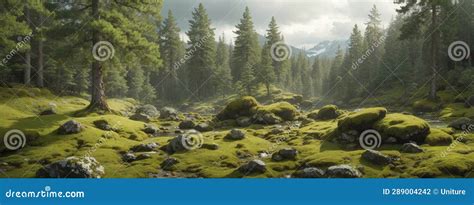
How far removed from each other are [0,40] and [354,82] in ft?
255

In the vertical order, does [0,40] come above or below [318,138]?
above

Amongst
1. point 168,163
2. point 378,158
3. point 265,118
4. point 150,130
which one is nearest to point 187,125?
point 150,130

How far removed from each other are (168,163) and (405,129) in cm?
1340

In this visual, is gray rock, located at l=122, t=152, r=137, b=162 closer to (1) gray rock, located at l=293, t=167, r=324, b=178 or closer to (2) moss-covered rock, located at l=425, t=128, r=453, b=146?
(1) gray rock, located at l=293, t=167, r=324, b=178

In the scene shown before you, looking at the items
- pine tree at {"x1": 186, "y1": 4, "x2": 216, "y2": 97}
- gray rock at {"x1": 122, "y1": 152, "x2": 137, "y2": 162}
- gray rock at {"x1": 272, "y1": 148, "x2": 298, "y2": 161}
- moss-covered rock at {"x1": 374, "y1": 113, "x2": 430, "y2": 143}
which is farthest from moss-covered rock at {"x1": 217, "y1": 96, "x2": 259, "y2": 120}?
pine tree at {"x1": 186, "y1": 4, "x2": 216, "y2": 97}

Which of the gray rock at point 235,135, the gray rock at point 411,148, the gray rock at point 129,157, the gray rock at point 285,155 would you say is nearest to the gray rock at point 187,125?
the gray rock at point 235,135

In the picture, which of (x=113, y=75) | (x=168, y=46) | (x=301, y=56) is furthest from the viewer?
(x=301, y=56)

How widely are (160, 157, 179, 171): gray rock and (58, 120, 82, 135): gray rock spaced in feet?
25.2

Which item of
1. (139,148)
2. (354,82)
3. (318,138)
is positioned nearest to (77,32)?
(139,148)

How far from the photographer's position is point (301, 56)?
166125mm

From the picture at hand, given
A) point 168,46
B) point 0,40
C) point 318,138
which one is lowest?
point 318,138

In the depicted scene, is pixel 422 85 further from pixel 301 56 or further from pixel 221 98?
pixel 301 56

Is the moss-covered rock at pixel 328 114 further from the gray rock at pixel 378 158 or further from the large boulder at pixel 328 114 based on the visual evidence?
the gray rock at pixel 378 158

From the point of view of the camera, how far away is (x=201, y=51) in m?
88.5
